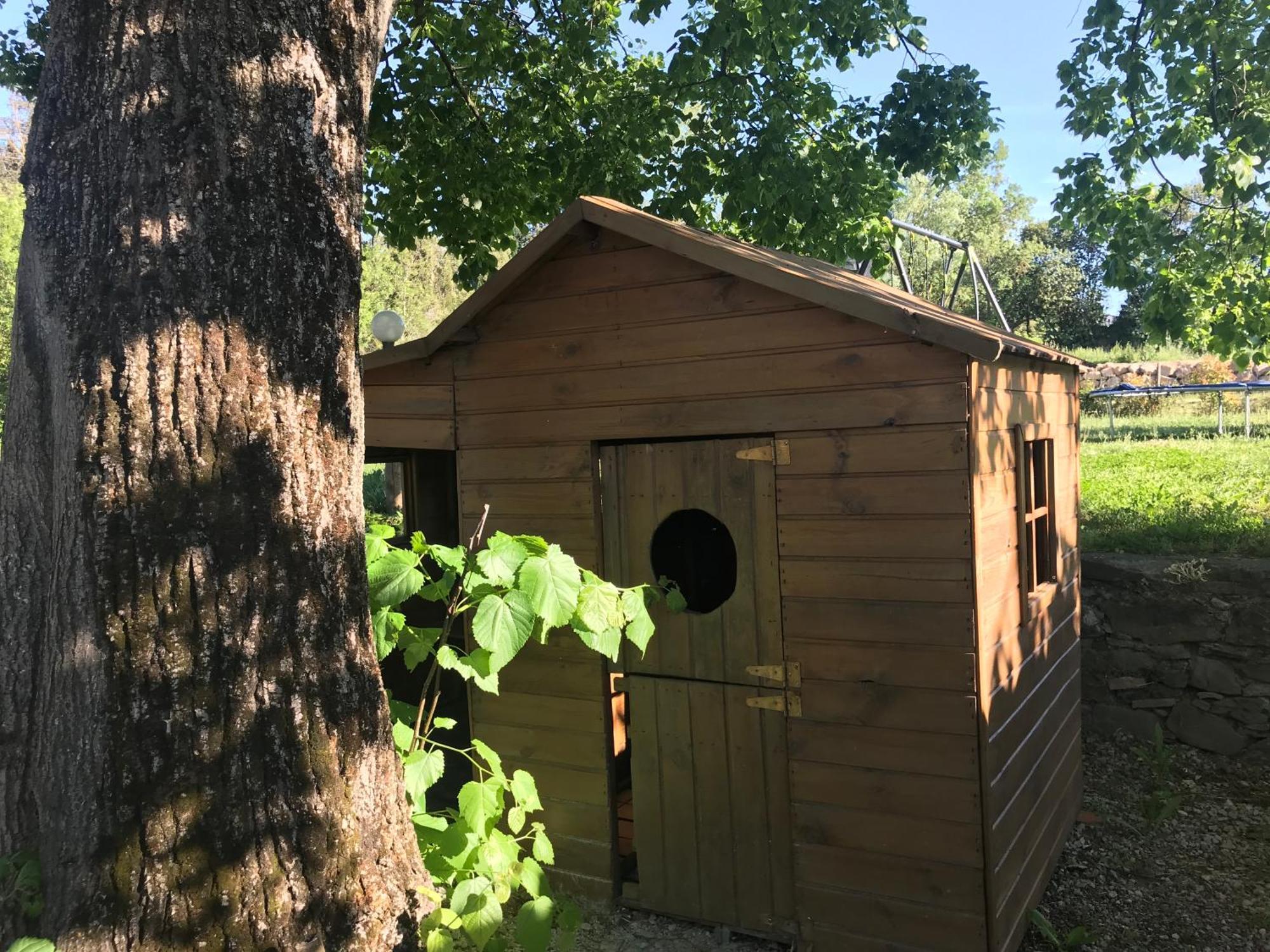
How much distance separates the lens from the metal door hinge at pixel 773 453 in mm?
4059

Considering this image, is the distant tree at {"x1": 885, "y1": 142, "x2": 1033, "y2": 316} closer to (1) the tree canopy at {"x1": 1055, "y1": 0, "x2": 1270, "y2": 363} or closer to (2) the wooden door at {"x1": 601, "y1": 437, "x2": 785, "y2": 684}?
(1) the tree canopy at {"x1": 1055, "y1": 0, "x2": 1270, "y2": 363}

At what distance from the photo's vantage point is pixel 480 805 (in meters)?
2.78

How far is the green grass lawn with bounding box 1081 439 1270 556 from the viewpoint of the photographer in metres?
6.93

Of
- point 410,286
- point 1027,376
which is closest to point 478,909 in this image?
point 1027,376

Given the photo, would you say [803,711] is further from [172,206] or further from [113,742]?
[172,206]

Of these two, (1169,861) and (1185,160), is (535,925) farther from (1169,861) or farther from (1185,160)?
(1185,160)

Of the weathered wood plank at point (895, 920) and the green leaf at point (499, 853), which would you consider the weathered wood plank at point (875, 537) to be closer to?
the weathered wood plank at point (895, 920)

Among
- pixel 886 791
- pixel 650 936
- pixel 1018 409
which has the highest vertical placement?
pixel 1018 409

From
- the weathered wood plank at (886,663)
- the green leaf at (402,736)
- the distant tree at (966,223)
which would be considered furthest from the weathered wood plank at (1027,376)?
the distant tree at (966,223)

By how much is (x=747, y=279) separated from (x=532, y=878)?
254 cm

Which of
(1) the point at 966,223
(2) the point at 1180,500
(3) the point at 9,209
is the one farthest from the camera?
(1) the point at 966,223

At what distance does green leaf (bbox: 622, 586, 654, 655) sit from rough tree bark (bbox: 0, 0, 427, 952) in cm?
117

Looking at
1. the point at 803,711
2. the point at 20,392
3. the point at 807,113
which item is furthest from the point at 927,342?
the point at 807,113

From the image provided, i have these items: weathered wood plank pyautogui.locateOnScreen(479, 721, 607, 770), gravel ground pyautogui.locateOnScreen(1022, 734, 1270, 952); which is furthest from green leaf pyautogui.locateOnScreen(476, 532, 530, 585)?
gravel ground pyautogui.locateOnScreen(1022, 734, 1270, 952)
